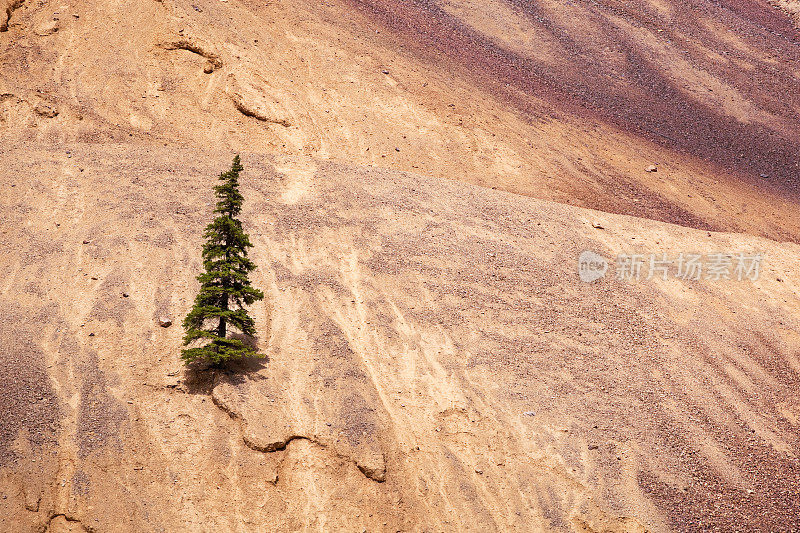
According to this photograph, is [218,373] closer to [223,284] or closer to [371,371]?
[223,284]

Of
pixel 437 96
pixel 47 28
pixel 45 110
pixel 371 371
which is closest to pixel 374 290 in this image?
pixel 371 371

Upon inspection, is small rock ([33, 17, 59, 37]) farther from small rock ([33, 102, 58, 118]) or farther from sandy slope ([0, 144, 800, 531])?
sandy slope ([0, 144, 800, 531])

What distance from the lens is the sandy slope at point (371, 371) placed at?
9484 mm

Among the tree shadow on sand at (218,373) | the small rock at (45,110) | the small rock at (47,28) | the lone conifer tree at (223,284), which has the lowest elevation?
the small rock at (45,110)

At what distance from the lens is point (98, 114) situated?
54.7ft

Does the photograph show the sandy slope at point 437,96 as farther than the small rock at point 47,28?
No

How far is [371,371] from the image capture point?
36.8 ft

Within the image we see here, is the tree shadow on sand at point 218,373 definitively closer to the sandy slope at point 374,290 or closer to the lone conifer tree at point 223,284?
the sandy slope at point 374,290

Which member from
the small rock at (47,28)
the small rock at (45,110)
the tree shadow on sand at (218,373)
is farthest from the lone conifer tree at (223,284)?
the small rock at (47,28)

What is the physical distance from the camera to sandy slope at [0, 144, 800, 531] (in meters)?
9.48

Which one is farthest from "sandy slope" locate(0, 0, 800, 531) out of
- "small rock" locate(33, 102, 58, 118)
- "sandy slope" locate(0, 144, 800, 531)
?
"small rock" locate(33, 102, 58, 118)

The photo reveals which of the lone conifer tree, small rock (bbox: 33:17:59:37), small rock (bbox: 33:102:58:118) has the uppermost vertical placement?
the lone conifer tree

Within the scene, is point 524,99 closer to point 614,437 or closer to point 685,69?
point 685,69

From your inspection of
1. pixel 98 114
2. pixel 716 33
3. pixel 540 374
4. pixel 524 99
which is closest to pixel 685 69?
pixel 716 33
